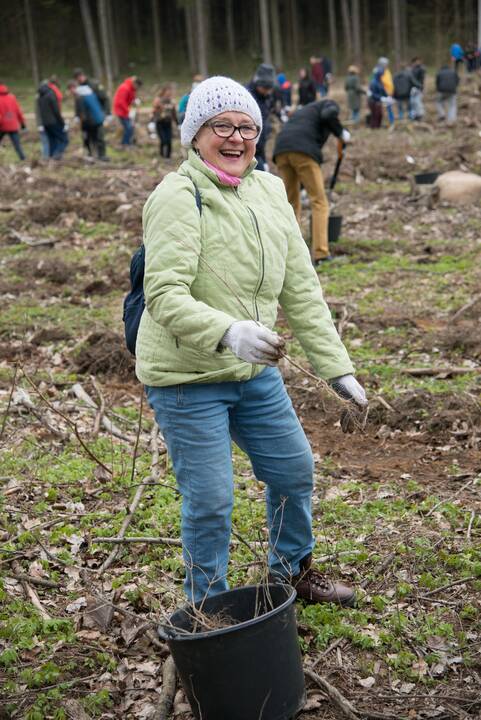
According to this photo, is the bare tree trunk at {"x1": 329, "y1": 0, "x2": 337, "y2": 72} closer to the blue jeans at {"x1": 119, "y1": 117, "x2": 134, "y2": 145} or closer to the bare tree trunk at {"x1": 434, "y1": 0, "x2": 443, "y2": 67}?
the bare tree trunk at {"x1": 434, "y1": 0, "x2": 443, "y2": 67}

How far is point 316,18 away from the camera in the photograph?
54750 millimetres

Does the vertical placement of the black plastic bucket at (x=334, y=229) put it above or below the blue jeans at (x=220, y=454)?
below

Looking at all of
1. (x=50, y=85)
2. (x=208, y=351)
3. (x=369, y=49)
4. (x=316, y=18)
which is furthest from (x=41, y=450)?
(x=316, y=18)

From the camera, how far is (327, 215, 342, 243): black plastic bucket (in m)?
12.0

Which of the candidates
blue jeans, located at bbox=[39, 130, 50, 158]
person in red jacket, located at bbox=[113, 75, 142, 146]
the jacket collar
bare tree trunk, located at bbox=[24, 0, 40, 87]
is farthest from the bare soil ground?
bare tree trunk, located at bbox=[24, 0, 40, 87]

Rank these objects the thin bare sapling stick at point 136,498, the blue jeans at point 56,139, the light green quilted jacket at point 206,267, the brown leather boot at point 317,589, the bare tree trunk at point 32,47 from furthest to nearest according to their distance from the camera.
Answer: the bare tree trunk at point 32,47
the blue jeans at point 56,139
the thin bare sapling stick at point 136,498
the brown leather boot at point 317,589
the light green quilted jacket at point 206,267

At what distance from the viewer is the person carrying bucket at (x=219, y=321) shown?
317 centimetres

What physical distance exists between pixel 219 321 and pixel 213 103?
861 mm

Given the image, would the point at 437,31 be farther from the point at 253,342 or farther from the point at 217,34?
the point at 253,342

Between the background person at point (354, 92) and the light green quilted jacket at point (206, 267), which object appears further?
the background person at point (354, 92)

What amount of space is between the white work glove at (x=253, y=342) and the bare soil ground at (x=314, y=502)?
4.00ft

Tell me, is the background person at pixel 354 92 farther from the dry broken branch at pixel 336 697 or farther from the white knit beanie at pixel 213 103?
the dry broken branch at pixel 336 697

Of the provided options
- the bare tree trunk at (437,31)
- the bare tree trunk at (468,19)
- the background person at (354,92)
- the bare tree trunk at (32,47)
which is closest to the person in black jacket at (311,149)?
the background person at (354,92)

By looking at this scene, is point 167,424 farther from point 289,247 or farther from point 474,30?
point 474,30
